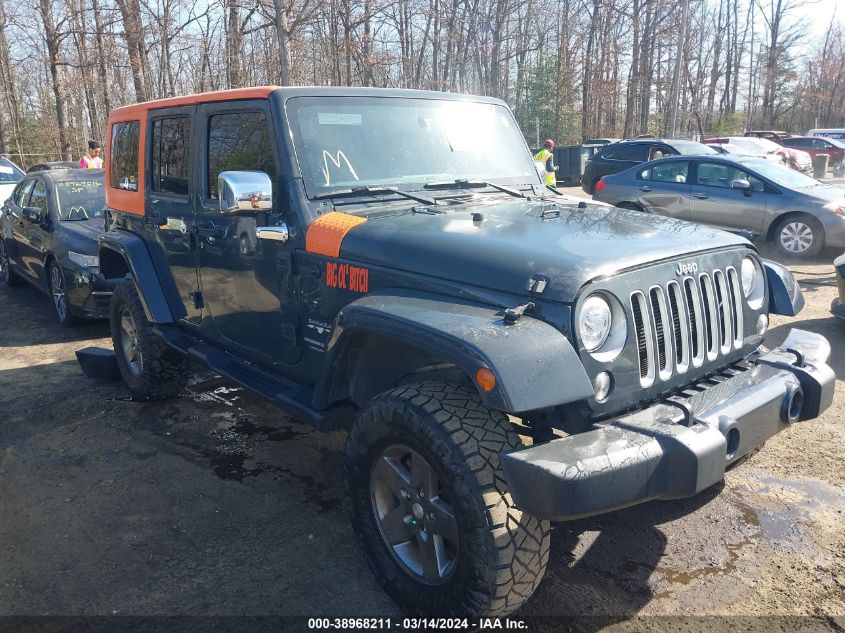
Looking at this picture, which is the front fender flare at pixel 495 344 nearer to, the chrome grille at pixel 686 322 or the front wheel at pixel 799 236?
the chrome grille at pixel 686 322

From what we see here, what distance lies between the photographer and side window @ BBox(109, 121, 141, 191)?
16.2 feet

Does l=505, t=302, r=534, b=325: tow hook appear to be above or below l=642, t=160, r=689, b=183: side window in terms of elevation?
below

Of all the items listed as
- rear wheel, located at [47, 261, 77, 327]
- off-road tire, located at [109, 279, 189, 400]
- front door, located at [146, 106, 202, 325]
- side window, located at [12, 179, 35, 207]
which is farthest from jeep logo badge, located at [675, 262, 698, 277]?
side window, located at [12, 179, 35, 207]

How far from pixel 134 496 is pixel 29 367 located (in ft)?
10.1

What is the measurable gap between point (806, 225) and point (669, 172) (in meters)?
2.26

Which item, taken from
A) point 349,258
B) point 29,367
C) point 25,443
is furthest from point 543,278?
point 29,367

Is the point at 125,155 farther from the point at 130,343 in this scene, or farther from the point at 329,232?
the point at 329,232

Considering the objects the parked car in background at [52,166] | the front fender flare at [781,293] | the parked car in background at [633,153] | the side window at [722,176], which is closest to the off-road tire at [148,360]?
the front fender flare at [781,293]

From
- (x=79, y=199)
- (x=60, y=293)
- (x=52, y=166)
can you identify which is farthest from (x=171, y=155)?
(x=52, y=166)

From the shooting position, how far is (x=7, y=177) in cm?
1343

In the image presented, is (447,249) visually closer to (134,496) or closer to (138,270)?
(134,496)

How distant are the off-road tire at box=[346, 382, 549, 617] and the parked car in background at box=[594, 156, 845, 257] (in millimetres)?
8355

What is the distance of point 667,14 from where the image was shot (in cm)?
3500

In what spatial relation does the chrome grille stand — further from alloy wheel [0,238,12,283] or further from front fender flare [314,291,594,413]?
alloy wheel [0,238,12,283]
